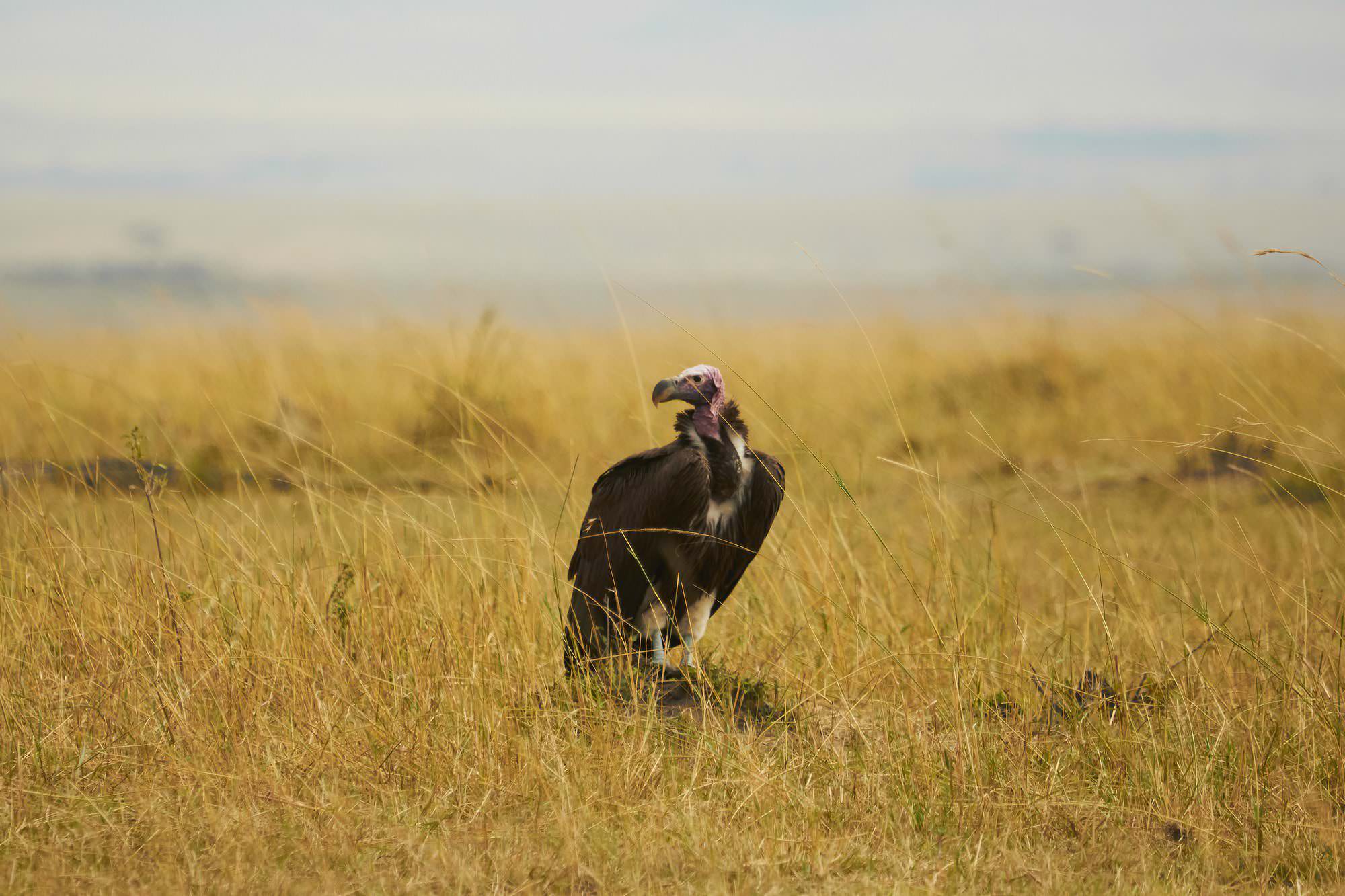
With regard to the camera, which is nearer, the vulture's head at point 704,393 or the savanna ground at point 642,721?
the savanna ground at point 642,721

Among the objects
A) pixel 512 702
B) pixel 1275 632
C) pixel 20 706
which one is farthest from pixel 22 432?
pixel 1275 632

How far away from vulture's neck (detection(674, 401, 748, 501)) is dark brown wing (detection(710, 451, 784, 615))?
0.07 meters

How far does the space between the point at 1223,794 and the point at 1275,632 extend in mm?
1988

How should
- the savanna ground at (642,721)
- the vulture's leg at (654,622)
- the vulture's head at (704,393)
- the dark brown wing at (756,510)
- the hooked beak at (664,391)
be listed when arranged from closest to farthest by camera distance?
the savanna ground at (642,721), the hooked beak at (664,391), the vulture's head at (704,393), the dark brown wing at (756,510), the vulture's leg at (654,622)

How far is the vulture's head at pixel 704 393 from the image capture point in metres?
3.48

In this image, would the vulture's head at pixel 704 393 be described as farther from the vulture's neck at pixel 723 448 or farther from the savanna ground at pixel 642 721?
the savanna ground at pixel 642 721

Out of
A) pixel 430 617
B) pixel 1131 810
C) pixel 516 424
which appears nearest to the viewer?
pixel 1131 810

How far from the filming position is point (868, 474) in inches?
348

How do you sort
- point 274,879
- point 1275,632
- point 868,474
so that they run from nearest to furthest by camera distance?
point 274,879, point 1275,632, point 868,474

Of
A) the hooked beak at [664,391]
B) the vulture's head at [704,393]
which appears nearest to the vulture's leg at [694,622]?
the vulture's head at [704,393]

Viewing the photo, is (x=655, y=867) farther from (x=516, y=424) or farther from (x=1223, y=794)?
(x=516, y=424)

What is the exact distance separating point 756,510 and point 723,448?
0.24 metres

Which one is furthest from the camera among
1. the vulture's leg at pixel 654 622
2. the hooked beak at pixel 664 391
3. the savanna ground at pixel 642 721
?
the vulture's leg at pixel 654 622

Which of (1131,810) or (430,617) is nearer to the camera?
(1131,810)
